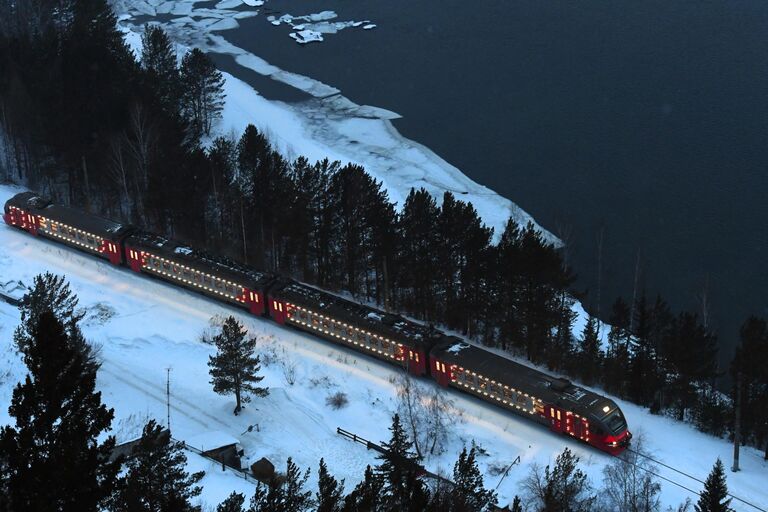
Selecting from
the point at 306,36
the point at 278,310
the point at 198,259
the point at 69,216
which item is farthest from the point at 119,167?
the point at 306,36

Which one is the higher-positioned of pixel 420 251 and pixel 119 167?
pixel 119 167

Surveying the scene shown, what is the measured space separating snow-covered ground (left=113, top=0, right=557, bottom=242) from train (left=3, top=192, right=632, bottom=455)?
27.5 metres

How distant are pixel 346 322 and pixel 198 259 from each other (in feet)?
46.2

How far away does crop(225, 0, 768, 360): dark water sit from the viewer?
3526 inches

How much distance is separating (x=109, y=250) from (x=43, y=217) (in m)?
7.53

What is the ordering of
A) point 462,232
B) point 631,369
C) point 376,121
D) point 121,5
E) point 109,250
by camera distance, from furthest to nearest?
1. point 121,5
2. point 376,121
3. point 109,250
4. point 462,232
5. point 631,369

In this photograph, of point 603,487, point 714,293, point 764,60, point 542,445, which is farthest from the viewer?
point 764,60

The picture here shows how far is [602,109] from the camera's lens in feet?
385

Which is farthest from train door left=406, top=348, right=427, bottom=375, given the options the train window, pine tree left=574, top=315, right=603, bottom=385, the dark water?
the dark water

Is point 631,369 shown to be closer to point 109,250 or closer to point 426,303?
point 426,303

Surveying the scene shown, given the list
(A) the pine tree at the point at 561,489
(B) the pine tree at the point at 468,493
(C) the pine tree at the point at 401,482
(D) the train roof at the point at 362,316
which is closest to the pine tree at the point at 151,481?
(C) the pine tree at the point at 401,482

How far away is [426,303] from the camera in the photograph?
72.3 m

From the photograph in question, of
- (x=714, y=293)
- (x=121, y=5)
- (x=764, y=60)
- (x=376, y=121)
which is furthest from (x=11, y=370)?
(x=121, y=5)

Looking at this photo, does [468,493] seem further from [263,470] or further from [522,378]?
[522,378]
